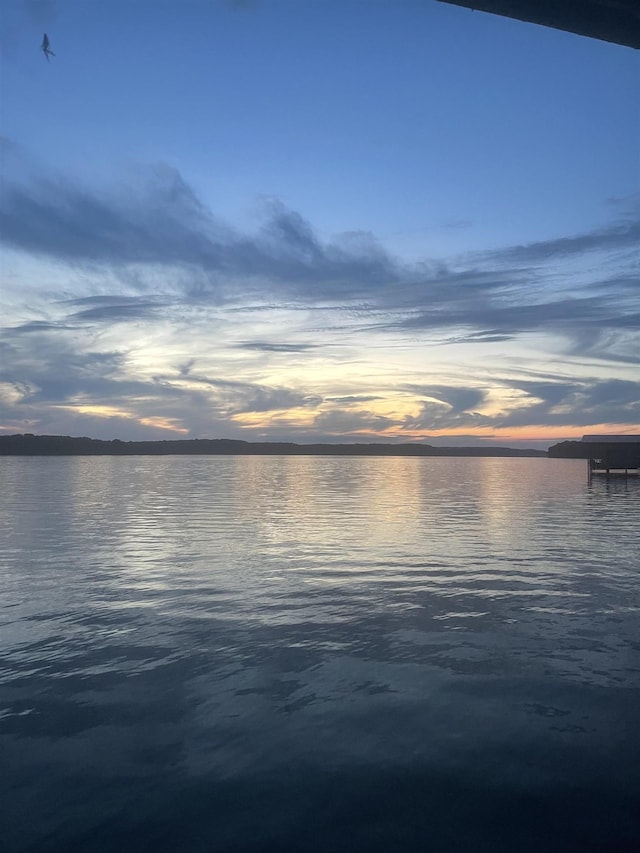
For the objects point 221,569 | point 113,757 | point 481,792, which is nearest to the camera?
point 481,792

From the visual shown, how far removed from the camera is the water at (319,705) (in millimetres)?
7258

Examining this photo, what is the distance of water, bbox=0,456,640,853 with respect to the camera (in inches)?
286

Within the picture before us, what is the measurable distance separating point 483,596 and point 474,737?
9523 millimetres

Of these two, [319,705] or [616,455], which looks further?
[616,455]

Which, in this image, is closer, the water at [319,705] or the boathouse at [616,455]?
the water at [319,705]

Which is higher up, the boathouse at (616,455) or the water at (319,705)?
the boathouse at (616,455)

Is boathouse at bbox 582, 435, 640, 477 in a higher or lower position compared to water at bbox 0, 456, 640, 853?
higher

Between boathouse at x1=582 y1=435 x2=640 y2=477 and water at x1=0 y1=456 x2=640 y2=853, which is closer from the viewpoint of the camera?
water at x1=0 y1=456 x2=640 y2=853

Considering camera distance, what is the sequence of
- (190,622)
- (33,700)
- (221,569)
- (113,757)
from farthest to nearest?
(221,569)
(190,622)
(33,700)
(113,757)

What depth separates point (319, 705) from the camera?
408 inches

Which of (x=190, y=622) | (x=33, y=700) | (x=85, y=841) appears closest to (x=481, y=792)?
(x=85, y=841)

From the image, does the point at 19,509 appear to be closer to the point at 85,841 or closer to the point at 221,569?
the point at 221,569

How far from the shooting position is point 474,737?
9.20 meters

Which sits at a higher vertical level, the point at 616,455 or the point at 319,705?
the point at 616,455
